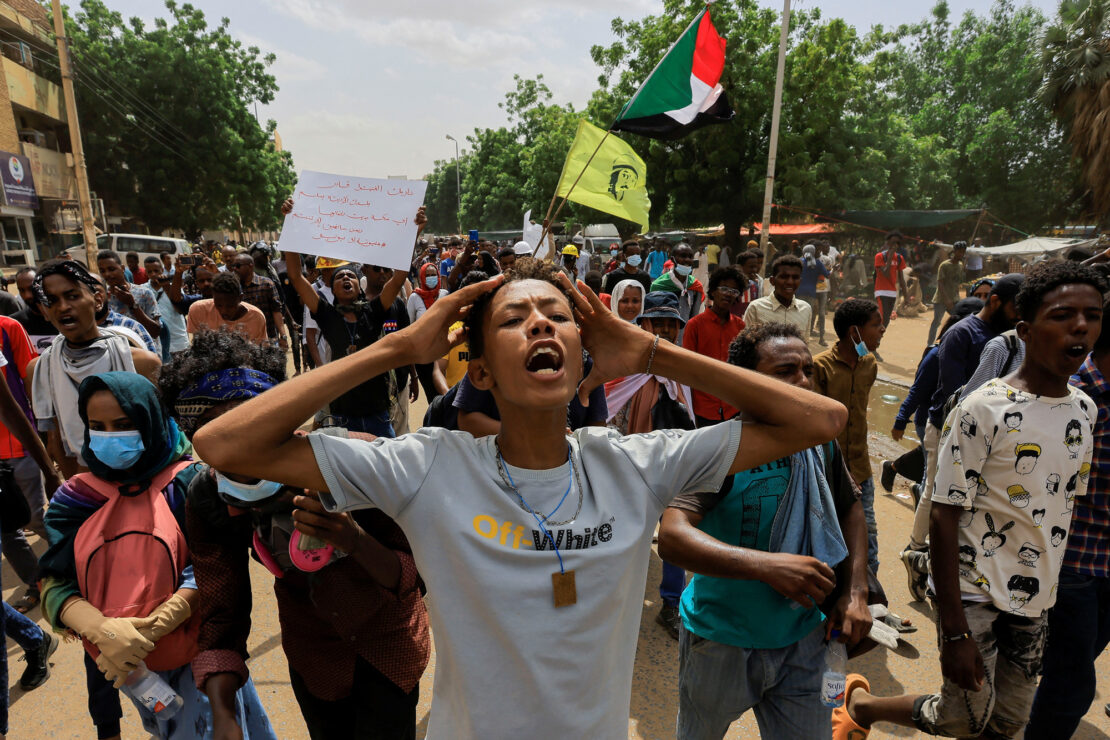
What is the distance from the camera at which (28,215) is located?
24.1 metres

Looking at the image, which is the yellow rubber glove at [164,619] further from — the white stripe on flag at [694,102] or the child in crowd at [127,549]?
the white stripe on flag at [694,102]

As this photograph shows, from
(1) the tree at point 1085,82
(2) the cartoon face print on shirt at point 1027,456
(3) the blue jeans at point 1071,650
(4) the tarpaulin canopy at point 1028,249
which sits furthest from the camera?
(4) the tarpaulin canopy at point 1028,249

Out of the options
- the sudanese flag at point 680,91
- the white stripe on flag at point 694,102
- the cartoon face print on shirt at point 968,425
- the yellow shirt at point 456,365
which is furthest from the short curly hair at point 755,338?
the white stripe on flag at point 694,102

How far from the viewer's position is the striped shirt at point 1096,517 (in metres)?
2.33

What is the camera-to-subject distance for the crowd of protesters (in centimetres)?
133

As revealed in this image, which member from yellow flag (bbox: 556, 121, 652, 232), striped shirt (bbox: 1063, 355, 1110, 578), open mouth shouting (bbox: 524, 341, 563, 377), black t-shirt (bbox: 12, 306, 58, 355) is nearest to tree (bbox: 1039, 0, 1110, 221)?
yellow flag (bbox: 556, 121, 652, 232)

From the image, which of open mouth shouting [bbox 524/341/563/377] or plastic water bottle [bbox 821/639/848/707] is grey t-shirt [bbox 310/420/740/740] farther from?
plastic water bottle [bbox 821/639/848/707]

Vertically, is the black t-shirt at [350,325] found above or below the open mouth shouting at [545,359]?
below

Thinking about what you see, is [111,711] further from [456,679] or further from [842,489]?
[842,489]

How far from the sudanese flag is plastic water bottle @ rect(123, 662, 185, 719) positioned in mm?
5639

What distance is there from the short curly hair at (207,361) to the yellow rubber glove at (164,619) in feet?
1.77

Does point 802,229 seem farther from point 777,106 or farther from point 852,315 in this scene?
point 852,315

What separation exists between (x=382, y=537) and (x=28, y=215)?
99.6 ft

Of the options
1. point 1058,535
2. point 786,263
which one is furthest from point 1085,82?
point 1058,535
